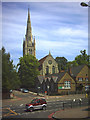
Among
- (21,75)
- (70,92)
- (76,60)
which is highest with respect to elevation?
(76,60)

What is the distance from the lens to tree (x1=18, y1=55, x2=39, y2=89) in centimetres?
6969

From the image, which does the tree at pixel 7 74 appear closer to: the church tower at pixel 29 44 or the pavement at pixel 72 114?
the pavement at pixel 72 114

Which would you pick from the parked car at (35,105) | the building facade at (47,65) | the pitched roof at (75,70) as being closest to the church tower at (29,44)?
the building facade at (47,65)

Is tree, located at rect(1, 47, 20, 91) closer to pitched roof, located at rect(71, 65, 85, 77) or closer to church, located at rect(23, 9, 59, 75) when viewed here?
pitched roof, located at rect(71, 65, 85, 77)

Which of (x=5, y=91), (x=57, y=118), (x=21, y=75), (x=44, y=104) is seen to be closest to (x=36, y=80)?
(x=21, y=75)

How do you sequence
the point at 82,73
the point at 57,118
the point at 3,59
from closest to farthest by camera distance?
the point at 57,118 < the point at 3,59 < the point at 82,73

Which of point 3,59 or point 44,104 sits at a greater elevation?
point 3,59

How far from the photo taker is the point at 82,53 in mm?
110688

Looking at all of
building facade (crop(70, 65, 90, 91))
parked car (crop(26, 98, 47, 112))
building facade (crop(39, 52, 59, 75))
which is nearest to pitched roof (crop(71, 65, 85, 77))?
building facade (crop(70, 65, 90, 91))

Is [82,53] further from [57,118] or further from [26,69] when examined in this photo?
[57,118]

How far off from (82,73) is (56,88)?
11912 mm

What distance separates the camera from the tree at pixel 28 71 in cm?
6969

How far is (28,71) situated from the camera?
70312 mm

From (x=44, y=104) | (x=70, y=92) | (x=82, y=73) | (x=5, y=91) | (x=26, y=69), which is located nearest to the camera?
(x=44, y=104)
